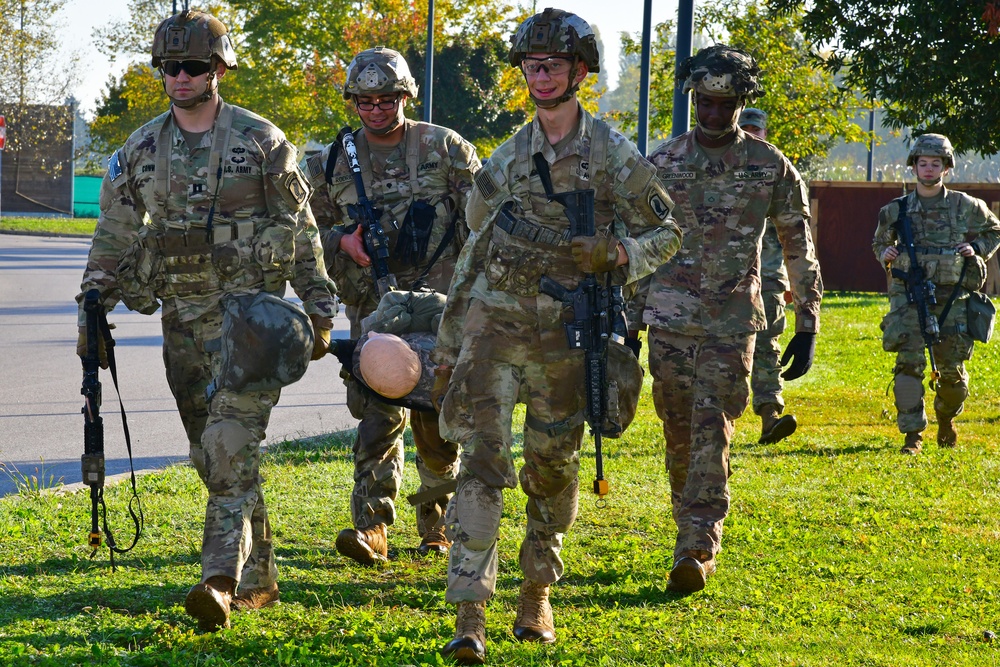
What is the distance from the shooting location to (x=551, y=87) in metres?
5.32

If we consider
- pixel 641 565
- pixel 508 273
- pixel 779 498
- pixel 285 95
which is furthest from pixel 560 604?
pixel 285 95

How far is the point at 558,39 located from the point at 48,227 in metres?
40.3

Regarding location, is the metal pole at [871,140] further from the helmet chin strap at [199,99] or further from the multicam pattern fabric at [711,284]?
the helmet chin strap at [199,99]

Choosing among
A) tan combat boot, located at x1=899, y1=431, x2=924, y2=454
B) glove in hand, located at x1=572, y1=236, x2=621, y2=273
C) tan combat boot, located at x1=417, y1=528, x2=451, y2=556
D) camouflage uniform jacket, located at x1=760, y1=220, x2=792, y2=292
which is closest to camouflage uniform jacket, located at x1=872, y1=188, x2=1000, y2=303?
camouflage uniform jacket, located at x1=760, y1=220, x2=792, y2=292

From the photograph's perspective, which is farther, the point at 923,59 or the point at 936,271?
the point at 923,59

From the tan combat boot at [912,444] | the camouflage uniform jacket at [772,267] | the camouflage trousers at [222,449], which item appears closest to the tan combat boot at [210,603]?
the camouflage trousers at [222,449]

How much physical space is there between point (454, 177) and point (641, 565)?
2215 mm

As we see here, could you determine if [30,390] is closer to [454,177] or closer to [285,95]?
[454,177]

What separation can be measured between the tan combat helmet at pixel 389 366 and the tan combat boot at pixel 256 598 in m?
0.98

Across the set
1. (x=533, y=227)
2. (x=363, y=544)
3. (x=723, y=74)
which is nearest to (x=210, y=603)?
(x=363, y=544)

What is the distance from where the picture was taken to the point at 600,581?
6.37 m

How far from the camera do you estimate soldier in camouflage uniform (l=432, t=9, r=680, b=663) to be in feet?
17.3

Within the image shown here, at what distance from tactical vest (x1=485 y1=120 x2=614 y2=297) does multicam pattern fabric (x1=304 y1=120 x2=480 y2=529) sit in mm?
1434

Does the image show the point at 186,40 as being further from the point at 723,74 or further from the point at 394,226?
the point at 723,74
